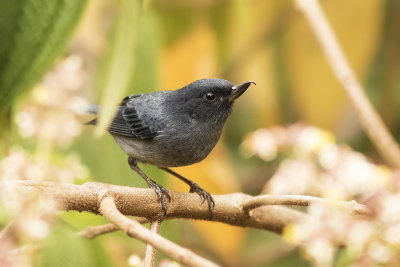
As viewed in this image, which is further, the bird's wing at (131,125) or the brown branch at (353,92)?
the bird's wing at (131,125)

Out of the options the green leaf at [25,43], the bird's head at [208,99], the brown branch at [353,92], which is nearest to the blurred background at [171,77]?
the green leaf at [25,43]

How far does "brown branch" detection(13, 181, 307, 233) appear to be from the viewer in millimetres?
906

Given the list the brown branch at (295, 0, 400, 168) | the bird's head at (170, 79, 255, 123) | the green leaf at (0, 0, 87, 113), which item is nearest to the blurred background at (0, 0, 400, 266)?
the green leaf at (0, 0, 87, 113)

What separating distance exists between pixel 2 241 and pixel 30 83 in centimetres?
25

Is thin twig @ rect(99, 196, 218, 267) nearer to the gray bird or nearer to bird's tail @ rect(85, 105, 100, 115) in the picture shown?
the gray bird

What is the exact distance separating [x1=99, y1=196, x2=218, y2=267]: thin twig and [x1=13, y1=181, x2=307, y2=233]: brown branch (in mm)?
53

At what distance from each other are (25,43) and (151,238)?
312mm

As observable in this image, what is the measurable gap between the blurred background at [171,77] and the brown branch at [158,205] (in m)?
0.08

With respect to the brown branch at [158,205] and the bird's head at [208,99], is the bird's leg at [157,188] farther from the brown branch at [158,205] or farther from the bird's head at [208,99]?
the bird's head at [208,99]

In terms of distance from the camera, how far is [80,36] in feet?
7.48

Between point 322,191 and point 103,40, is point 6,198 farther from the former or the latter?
point 103,40

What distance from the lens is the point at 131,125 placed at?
175cm

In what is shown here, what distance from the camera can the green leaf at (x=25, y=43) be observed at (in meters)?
0.52

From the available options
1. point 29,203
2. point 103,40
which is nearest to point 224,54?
point 103,40
